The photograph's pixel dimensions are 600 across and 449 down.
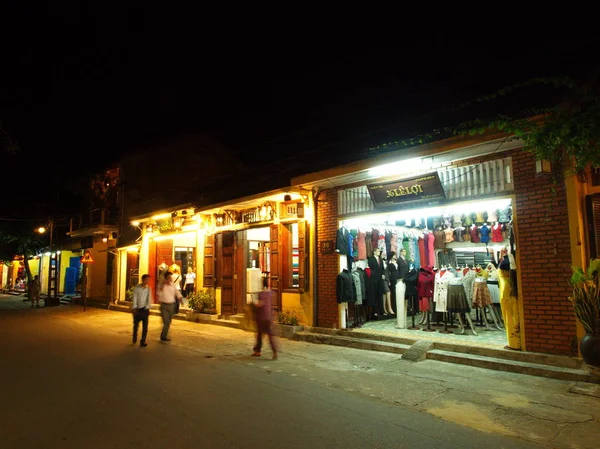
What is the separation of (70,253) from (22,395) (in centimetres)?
2886

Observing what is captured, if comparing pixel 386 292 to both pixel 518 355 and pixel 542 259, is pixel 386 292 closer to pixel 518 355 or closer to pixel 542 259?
pixel 518 355

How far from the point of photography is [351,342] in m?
9.90

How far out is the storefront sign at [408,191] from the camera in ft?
29.1

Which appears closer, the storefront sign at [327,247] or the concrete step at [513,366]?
the concrete step at [513,366]

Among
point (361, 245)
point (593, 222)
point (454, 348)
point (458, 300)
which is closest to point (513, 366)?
point (454, 348)

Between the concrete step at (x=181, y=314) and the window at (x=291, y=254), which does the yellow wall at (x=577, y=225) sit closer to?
the window at (x=291, y=254)

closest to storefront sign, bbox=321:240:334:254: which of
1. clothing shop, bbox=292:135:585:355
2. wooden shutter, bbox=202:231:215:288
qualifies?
clothing shop, bbox=292:135:585:355

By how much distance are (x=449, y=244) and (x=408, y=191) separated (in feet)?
7.40

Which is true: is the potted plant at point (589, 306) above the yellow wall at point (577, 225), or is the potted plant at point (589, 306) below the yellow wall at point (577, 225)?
below

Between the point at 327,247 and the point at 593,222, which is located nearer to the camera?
the point at 593,222

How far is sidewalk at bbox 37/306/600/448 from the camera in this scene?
16.3 feet

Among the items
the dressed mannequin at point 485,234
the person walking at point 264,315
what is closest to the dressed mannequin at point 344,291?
the person walking at point 264,315

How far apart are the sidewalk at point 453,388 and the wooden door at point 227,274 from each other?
12.3ft

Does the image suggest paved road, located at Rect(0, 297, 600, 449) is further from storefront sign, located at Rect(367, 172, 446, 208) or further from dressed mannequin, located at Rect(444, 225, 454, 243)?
storefront sign, located at Rect(367, 172, 446, 208)
